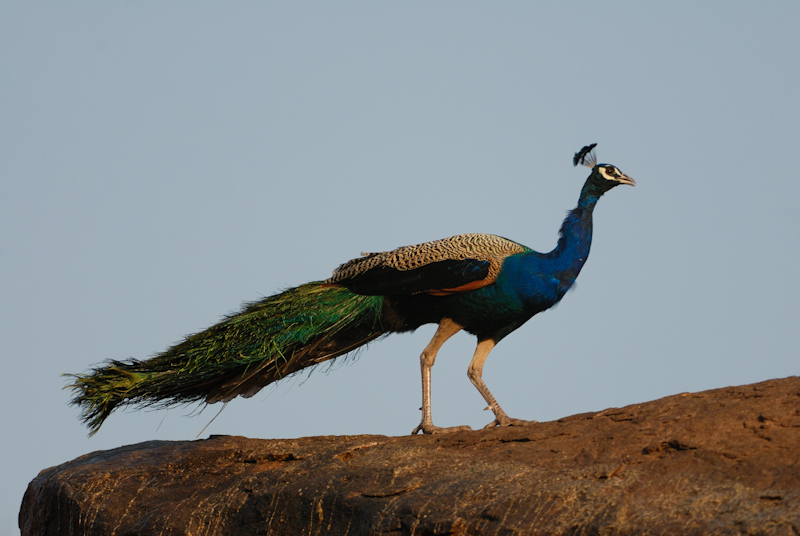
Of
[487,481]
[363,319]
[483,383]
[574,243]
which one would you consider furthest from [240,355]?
[574,243]

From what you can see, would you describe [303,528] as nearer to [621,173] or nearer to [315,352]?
[315,352]

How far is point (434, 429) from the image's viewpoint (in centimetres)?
802

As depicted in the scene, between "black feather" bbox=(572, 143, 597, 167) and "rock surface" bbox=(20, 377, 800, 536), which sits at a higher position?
"black feather" bbox=(572, 143, 597, 167)

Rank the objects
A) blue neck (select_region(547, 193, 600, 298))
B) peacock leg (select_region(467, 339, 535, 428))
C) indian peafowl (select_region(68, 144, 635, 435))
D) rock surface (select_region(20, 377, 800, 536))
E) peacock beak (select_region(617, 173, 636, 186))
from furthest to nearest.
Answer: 1. peacock beak (select_region(617, 173, 636, 186))
2. blue neck (select_region(547, 193, 600, 298))
3. indian peafowl (select_region(68, 144, 635, 435))
4. peacock leg (select_region(467, 339, 535, 428))
5. rock surface (select_region(20, 377, 800, 536))

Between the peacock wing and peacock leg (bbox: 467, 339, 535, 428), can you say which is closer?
peacock leg (bbox: 467, 339, 535, 428)

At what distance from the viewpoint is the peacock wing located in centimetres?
847

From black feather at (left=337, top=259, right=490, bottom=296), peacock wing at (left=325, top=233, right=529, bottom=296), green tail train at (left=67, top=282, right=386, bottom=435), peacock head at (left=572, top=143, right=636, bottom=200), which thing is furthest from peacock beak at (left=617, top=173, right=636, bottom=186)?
green tail train at (left=67, top=282, right=386, bottom=435)

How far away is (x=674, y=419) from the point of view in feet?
20.2

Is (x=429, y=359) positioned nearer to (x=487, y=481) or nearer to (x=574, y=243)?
(x=574, y=243)

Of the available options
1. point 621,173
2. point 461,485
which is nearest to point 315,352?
point 461,485

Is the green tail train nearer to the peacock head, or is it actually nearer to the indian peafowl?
the indian peafowl

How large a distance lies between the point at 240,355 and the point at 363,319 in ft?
4.15

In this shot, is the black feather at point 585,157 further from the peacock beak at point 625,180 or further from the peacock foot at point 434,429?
the peacock foot at point 434,429

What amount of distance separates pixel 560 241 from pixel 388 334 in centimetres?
201
